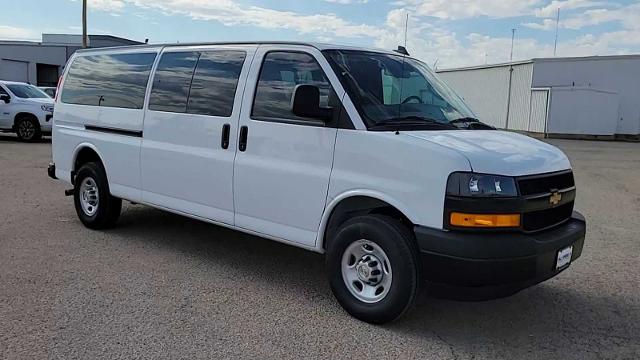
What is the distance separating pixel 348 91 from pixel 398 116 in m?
0.42

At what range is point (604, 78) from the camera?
1208 inches

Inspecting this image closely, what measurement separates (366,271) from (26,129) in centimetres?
1623

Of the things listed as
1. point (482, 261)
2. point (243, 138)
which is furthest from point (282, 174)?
point (482, 261)

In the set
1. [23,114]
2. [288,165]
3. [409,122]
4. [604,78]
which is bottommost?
[23,114]

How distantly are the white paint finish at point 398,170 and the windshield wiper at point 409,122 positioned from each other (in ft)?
0.51

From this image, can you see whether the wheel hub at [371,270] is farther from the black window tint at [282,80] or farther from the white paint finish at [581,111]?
the white paint finish at [581,111]

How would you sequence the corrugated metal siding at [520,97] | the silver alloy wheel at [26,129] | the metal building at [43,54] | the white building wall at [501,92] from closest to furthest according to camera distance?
the silver alloy wheel at [26,129] → the corrugated metal siding at [520,97] → the white building wall at [501,92] → the metal building at [43,54]

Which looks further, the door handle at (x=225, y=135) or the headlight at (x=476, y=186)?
the door handle at (x=225, y=135)

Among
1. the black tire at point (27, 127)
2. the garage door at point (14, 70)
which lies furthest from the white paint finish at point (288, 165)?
the garage door at point (14, 70)

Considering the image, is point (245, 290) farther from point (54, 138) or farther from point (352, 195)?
point (54, 138)

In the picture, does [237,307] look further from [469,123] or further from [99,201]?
[99,201]

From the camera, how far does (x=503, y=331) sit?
418cm

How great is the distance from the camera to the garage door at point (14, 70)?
42.0 metres

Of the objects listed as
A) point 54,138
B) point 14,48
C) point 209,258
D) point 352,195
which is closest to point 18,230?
point 54,138
